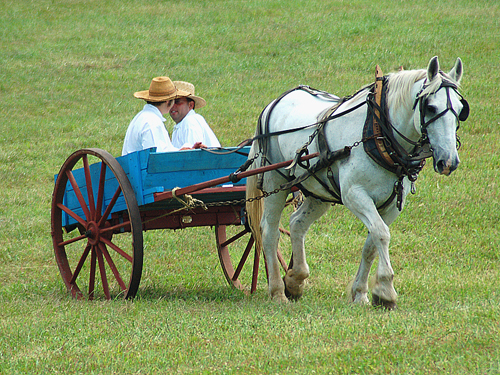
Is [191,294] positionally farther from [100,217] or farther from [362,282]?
[362,282]

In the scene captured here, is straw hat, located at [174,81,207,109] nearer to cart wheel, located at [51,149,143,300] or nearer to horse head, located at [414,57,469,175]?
cart wheel, located at [51,149,143,300]

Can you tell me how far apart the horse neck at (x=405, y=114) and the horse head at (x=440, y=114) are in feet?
0.40

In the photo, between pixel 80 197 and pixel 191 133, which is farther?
pixel 191 133

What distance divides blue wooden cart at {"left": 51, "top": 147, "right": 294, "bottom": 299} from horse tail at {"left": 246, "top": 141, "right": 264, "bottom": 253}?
143 mm

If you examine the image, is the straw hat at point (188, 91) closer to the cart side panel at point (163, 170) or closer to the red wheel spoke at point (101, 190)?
the cart side panel at point (163, 170)

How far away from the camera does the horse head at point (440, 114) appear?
4629 millimetres

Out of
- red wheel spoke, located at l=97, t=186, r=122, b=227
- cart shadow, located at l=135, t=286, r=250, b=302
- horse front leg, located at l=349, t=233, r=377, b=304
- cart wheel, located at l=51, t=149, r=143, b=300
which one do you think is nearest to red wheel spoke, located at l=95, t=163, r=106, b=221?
cart wheel, located at l=51, t=149, r=143, b=300

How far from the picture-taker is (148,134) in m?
6.84

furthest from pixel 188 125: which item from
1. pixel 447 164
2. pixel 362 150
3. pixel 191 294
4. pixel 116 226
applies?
pixel 447 164

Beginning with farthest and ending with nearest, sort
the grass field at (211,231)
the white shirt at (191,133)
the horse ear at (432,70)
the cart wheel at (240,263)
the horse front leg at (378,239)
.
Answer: the cart wheel at (240,263)
the white shirt at (191,133)
the horse front leg at (378,239)
the horse ear at (432,70)
the grass field at (211,231)

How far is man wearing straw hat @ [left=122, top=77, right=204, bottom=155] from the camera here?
6844mm

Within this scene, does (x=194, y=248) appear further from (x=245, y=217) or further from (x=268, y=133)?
(x=268, y=133)

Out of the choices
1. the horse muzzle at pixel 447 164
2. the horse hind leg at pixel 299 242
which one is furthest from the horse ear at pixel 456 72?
the horse hind leg at pixel 299 242

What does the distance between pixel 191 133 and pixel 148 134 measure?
1.99 ft
